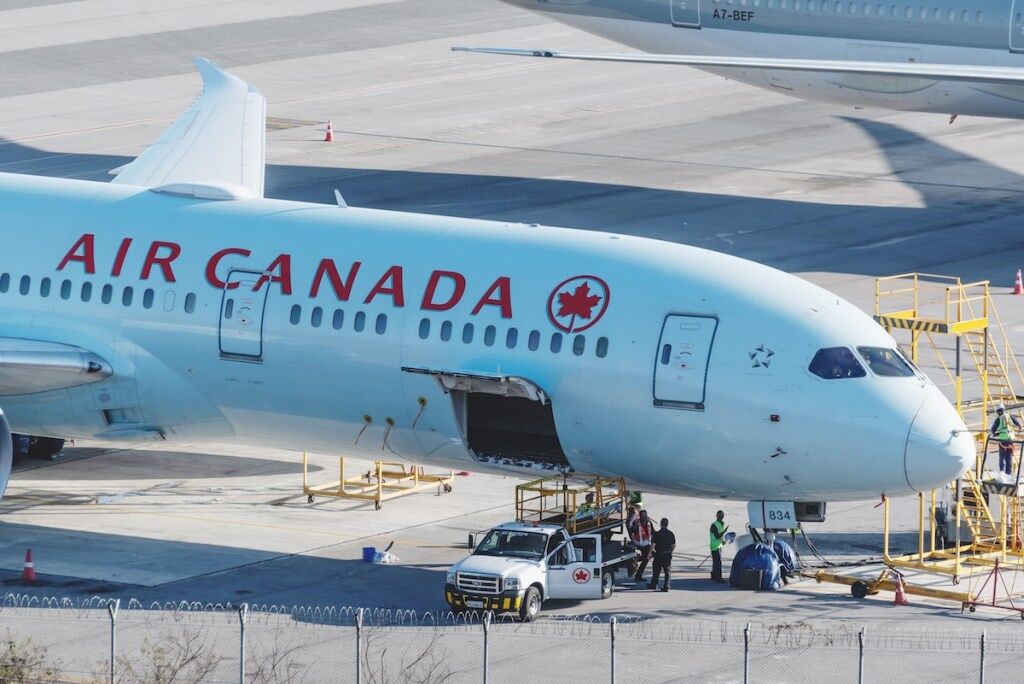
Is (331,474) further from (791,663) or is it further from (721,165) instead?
(721,165)

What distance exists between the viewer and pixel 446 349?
33.8 meters

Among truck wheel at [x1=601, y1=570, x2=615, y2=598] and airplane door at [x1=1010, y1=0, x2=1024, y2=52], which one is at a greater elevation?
airplane door at [x1=1010, y1=0, x2=1024, y2=52]

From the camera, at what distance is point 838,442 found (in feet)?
104

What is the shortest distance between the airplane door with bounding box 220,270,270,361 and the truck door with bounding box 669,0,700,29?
106 ft

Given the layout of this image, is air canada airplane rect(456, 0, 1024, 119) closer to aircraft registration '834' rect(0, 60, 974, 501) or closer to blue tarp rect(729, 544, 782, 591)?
aircraft registration '834' rect(0, 60, 974, 501)

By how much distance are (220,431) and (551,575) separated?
298 inches

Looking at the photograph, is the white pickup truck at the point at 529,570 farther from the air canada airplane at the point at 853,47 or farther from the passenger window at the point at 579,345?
the air canada airplane at the point at 853,47

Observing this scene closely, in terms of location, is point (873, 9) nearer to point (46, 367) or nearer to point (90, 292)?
point (90, 292)

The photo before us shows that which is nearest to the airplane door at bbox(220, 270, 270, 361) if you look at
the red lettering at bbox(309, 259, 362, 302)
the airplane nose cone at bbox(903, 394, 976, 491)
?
the red lettering at bbox(309, 259, 362, 302)

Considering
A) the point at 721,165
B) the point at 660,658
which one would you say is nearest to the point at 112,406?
the point at 660,658

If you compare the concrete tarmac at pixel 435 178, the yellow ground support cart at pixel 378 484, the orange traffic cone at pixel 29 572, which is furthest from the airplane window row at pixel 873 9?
the orange traffic cone at pixel 29 572

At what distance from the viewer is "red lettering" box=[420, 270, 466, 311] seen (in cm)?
3394

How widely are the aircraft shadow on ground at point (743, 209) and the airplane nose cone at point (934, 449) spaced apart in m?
23.9

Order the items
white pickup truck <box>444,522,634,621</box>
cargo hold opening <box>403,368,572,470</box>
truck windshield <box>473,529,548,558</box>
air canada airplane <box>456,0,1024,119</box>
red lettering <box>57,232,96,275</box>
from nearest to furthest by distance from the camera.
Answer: white pickup truck <box>444,522,634,621</box> < truck windshield <box>473,529,548,558</box> < cargo hold opening <box>403,368,572,470</box> < red lettering <box>57,232,96,275</box> < air canada airplane <box>456,0,1024,119</box>
